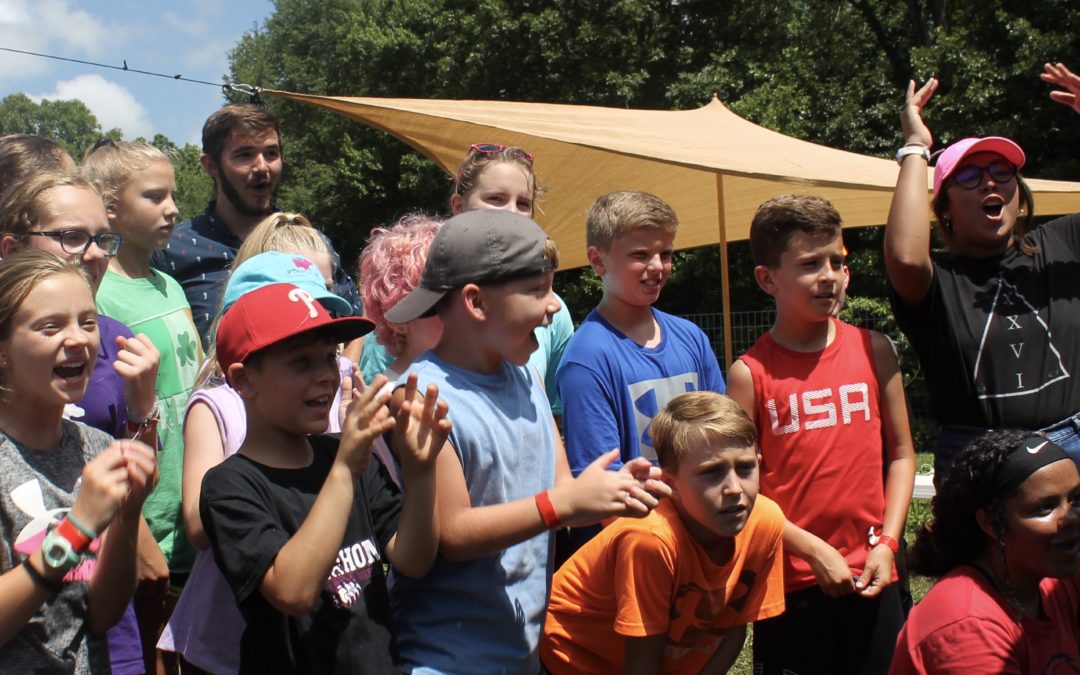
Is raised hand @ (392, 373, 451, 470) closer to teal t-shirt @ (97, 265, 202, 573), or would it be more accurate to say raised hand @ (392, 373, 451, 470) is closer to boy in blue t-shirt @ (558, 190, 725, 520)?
boy in blue t-shirt @ (558, 190, 725, 520)

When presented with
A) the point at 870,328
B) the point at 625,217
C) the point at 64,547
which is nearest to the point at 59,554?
the point at 64,547

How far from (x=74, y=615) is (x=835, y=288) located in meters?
2.44

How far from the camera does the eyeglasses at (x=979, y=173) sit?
10.6ft

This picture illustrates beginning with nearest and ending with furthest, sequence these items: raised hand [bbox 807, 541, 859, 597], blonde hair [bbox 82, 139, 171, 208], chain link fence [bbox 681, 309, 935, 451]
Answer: raised hand [bbox 807, 541, 859, 597], blonde hair [bbox 82, 139, 171, 208], chain link fence [bbox 681, 309, 935, 451]

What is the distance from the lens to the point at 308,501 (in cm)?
236

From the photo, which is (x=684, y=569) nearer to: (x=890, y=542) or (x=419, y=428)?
(x=890, y=542)

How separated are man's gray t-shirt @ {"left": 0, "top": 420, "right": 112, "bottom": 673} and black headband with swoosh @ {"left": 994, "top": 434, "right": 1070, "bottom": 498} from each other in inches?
88.8

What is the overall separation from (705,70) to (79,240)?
67.5 ft

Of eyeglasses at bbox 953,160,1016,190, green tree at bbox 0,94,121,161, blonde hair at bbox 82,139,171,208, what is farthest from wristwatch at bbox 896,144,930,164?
green tree at bbox 0,94,121,161

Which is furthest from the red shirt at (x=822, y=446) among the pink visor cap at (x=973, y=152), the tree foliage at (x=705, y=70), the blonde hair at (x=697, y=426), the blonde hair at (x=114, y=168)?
the tree foliage at (x=705, y=70)

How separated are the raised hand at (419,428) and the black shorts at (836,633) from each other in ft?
5.27

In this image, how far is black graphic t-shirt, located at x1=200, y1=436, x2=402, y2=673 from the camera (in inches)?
85.8

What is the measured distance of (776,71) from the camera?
2089 cm

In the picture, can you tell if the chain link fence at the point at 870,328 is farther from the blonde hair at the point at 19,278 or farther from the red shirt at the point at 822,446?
the blonde hair at the point at 19,278
